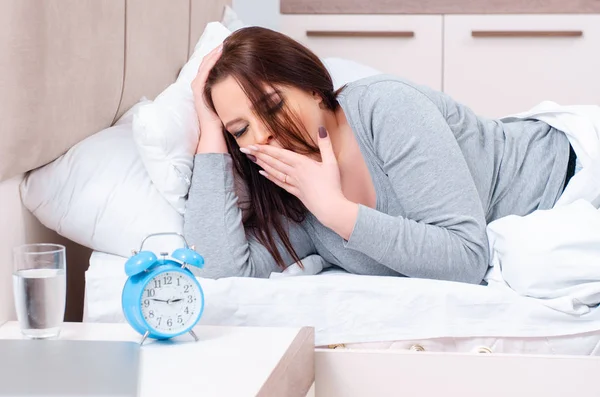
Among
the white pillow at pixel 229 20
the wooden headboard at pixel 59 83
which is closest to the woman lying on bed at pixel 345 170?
the wooden headboard at pixel 59 83

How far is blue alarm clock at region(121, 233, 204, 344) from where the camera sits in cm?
111

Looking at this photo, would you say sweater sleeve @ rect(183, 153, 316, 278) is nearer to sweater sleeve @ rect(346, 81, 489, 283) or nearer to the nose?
the nose

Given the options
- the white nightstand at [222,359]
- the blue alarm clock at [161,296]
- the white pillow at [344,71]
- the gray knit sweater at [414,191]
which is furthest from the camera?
the white pillow at [344,71]

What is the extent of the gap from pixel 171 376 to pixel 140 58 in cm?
100

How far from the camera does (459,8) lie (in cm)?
301

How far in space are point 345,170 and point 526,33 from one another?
1739 millimetres

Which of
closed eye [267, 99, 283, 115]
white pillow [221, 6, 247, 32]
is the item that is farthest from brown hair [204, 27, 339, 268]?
white pillow [221, 6, 247, 32]

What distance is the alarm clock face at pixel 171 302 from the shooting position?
1112mm

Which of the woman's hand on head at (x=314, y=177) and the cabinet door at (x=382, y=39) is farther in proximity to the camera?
the cabinet door at (x=382, y=39)

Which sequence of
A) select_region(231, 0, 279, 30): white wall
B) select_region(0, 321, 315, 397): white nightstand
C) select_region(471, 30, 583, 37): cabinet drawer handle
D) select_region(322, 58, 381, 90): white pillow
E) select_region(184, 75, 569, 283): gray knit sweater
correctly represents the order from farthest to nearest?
select_region(231, 0, 279, 30): white wall → select_region(471, 30, 583, 37): cabinet drawer handle → select_region(322, 58, 381, 90): white pillow → select_region(184, 75, 569, 283): gray knit sweater → select_region(0, 321, 315, 397): white nightstand

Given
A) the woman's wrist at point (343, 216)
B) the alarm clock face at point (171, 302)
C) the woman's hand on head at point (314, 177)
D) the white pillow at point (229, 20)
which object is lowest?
the alarm clock face at point (171, 302)

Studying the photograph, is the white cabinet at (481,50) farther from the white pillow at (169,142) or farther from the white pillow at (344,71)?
the white pillow at (169,142)

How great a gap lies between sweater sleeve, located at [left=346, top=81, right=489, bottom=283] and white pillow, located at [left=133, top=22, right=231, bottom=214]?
0.33 meters

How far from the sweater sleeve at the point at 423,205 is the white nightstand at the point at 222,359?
237 mm
